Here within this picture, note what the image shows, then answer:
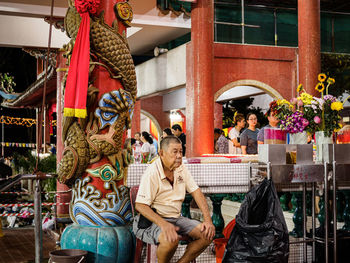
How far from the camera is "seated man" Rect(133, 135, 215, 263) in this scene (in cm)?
327

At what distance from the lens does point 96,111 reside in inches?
163

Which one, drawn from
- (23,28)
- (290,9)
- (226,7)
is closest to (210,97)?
(226,7)

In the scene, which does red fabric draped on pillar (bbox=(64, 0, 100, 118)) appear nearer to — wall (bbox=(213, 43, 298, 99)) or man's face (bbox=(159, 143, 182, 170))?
man's face (bbox=(159, 143, 182, 170))

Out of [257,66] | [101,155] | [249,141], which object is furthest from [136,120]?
[101,155]

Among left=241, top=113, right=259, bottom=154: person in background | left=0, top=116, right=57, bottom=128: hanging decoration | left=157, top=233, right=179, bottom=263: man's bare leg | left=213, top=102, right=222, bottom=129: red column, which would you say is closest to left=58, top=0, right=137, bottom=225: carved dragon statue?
left=157, top=233, right=179, bottom=263: man's bare leg

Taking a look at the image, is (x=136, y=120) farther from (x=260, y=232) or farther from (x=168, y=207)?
(x=260, y=232)

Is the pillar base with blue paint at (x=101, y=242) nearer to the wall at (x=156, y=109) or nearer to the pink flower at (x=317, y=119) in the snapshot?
the pink flower at (x=317, y=119)

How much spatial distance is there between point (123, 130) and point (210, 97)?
5040mm

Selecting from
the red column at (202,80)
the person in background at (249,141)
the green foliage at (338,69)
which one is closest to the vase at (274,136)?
the person in background at (249,141)

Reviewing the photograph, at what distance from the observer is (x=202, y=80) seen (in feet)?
29.8

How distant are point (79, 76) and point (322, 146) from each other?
2.24m

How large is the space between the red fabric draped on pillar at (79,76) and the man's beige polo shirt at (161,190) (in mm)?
893

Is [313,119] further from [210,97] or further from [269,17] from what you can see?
[269,17]

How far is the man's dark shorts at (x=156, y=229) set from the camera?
3.32 m
